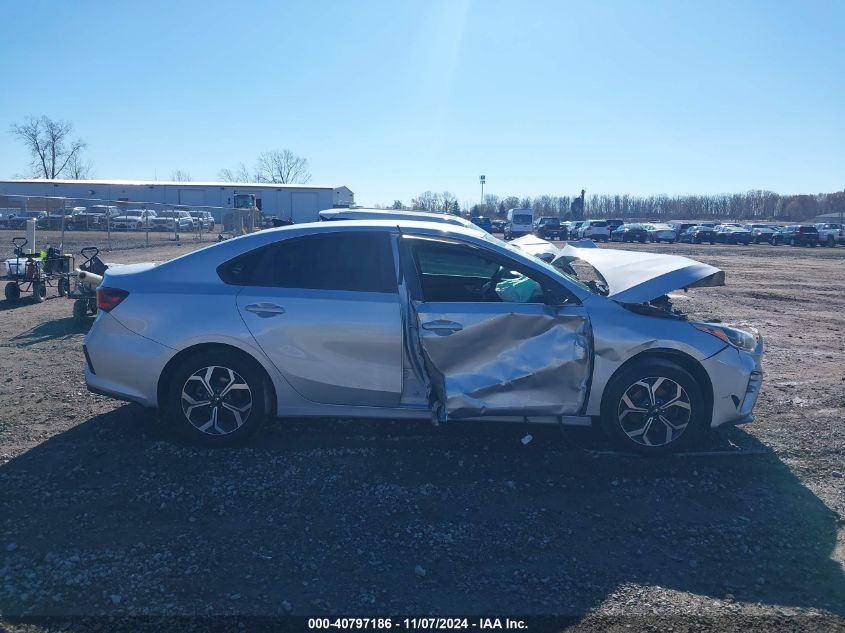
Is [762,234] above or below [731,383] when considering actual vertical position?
above

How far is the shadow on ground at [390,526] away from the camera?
11.4ft

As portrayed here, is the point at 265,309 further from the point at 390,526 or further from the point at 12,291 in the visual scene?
the point at 12,291

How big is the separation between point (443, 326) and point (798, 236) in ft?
176

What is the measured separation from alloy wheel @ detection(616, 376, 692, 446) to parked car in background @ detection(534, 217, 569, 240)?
53.2 m

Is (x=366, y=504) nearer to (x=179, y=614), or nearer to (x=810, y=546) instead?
(x=179, y=614)

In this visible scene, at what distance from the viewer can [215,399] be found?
516cm

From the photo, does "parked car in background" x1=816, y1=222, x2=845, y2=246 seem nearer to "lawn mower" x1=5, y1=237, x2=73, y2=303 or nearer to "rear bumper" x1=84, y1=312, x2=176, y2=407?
"lawn mower" x1=5, y1=237, x2=73, y2=303

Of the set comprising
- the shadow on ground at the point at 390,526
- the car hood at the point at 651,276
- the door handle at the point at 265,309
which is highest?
the car hood at the point at 651,276

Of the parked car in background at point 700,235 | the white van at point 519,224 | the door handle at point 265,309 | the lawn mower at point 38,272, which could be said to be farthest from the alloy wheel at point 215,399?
the parked car in background at point 700,235

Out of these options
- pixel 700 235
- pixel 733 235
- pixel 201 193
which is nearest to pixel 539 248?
pixel 700 235

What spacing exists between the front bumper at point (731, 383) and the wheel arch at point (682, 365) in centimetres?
3

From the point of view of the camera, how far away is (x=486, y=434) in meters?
5.61

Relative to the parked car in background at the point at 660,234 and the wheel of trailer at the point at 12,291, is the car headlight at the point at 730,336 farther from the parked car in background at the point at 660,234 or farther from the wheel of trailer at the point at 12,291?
the parked car in background at the point at 660,234

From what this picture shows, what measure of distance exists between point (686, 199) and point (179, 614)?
140124mm
